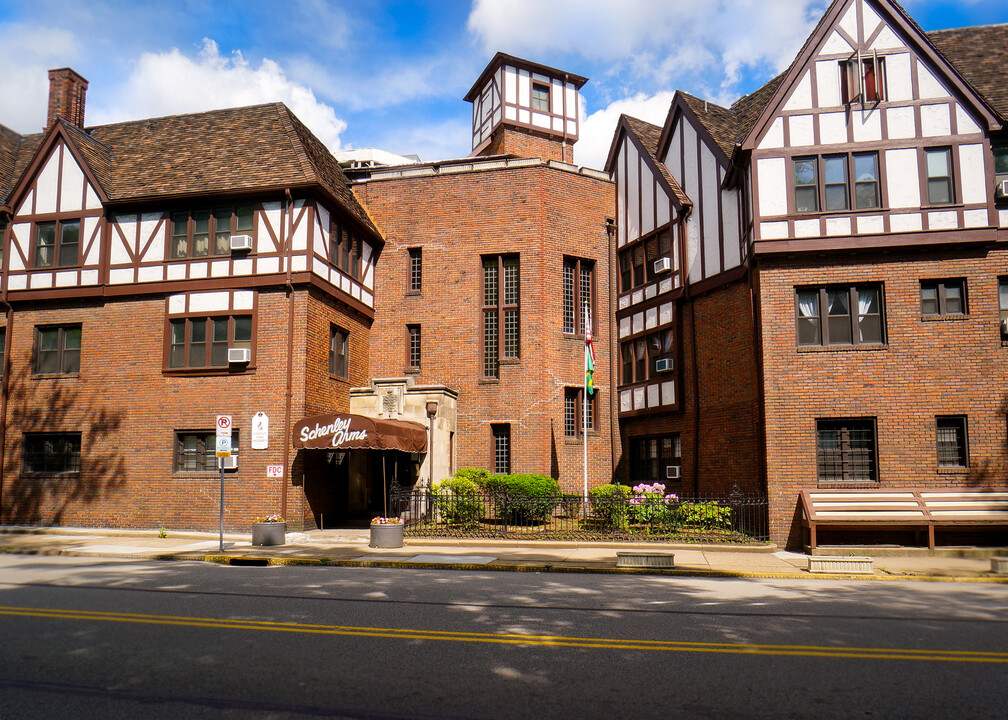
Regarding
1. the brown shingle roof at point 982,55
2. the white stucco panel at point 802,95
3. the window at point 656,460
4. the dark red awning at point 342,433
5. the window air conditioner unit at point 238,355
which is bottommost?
the window at point 656,460

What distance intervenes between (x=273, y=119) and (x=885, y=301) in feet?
68.1

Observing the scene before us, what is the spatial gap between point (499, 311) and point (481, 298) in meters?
0.85

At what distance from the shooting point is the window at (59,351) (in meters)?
24.9

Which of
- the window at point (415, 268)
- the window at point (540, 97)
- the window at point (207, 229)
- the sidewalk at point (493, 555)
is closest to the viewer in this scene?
the sidewalk at point (493, 555)

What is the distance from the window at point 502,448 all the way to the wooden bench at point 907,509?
11.4 m

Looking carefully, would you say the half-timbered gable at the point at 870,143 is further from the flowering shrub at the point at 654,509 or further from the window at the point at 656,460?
the window at the point at 656,460

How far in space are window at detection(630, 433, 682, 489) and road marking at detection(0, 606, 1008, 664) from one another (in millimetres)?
17254

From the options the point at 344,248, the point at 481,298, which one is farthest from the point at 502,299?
the point at 344,248

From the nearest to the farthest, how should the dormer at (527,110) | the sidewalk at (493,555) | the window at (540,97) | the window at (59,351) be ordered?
the sidewalk at (493,555) < the window at (59,351) < the dormer at (527,110) < the window at (540,97)

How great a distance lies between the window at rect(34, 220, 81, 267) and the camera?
25.0 meters

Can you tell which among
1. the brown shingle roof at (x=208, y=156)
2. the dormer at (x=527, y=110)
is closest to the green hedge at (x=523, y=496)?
the brown shingle roof at (x=208, y=156)

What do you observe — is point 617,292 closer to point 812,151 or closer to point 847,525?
point 812,151

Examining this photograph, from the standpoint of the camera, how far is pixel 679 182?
25891 mm

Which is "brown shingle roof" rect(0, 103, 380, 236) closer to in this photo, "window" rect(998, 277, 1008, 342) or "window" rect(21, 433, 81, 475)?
"window" rect(21, 433, 81, 475)
